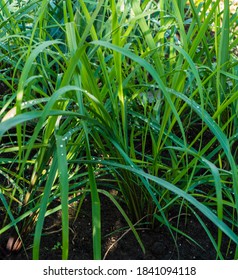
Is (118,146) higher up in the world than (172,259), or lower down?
higher up

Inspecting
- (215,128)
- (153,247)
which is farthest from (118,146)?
(153,247)

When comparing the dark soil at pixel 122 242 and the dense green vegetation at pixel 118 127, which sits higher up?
the dense green vegetation at pixel 118 127

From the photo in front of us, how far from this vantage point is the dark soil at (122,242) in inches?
54.7

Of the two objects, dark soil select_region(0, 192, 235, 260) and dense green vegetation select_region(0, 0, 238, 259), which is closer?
dense green vegetation select_region(0, 0, 238, 259)

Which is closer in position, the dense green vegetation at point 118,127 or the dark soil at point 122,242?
the dense green vegetation at point 118,127

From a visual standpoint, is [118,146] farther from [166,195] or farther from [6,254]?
[6,254]

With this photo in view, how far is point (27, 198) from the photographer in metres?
1.33

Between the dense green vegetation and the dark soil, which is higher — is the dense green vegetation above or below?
above

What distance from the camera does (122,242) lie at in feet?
4.68

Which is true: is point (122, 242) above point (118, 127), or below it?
below

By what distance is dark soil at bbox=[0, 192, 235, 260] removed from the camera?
139 centimetres

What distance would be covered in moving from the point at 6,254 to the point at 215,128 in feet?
2.02

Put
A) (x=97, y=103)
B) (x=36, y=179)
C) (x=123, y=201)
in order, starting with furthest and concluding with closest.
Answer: (x=123, y=201) < (x=36, y=179) < (x=97, y=103)
